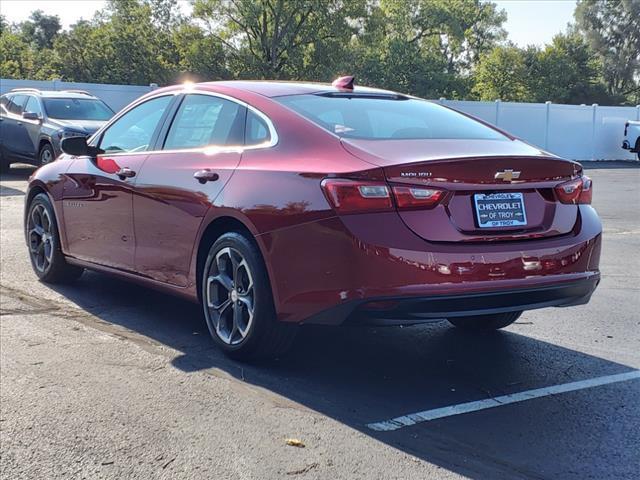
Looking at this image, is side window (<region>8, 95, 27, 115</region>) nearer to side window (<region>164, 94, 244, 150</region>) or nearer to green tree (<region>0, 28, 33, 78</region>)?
side window (<region>164, 94, 244, 150</region>)

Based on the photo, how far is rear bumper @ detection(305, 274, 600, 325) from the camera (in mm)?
3996

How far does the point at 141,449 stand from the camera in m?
3.60

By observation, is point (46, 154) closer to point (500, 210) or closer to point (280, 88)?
point (280, 88)

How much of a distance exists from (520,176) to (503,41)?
77.4m

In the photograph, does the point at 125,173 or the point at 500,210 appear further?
the point at 125,173

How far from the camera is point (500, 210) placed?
13.7 ft

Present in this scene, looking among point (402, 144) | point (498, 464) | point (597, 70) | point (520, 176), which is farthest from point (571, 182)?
point (597, 70)

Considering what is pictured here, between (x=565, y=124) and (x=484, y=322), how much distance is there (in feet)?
93.5

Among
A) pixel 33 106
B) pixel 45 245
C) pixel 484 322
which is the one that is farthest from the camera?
pixel 33 106

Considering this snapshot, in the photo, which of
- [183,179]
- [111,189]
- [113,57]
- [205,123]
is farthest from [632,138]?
[183,179]

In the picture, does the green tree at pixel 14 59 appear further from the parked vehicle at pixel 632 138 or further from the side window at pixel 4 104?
the parked vehicle at pixel 632 138

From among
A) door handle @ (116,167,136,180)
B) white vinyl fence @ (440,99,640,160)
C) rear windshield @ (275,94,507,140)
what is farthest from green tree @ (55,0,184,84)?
rear windshield @ (275,94,507,140)

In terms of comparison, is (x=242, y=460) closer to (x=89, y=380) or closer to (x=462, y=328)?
(x=89, y=380)

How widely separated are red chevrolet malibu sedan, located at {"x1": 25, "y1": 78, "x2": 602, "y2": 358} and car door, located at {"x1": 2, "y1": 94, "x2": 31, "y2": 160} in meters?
11.5
